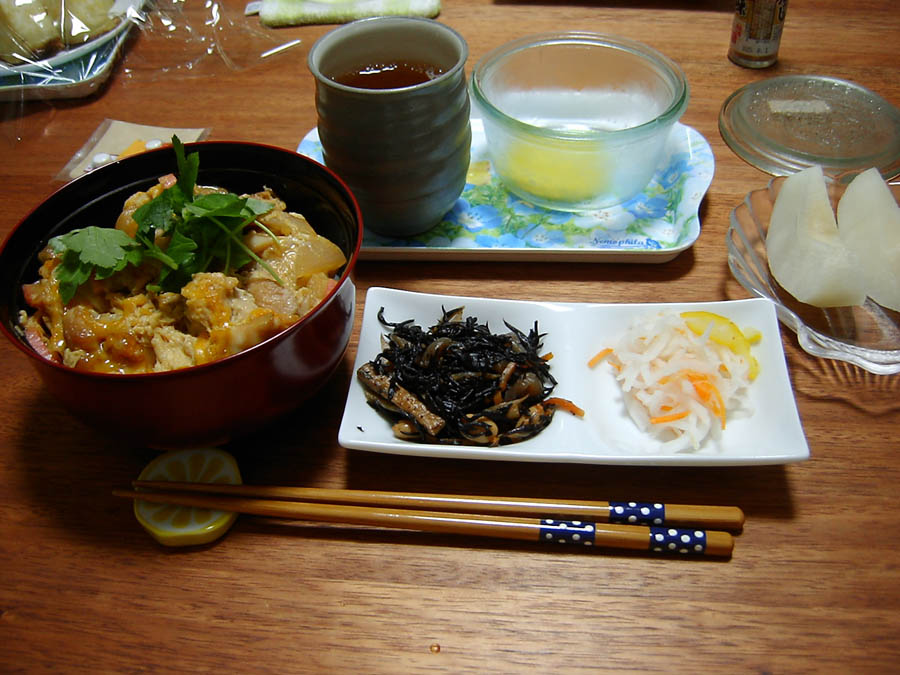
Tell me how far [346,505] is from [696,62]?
204 centimetres

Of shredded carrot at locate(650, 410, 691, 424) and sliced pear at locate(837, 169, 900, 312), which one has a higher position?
sliced pear at locate(837, 169, 900, 312)

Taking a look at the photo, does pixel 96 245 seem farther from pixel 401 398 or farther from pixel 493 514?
pixel 493 514

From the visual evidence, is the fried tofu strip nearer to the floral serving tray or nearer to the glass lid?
the floral serving tray

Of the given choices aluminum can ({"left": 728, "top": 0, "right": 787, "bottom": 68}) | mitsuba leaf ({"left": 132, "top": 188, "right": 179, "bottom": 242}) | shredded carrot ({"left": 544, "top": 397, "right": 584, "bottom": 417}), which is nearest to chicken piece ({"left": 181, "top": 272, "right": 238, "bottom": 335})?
mitsuba leaf ({"left": 132, "top": 188, "right": 179, "bottom": 242})

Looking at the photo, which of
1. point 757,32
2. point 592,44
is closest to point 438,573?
point 592,44

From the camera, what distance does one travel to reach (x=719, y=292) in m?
1.59

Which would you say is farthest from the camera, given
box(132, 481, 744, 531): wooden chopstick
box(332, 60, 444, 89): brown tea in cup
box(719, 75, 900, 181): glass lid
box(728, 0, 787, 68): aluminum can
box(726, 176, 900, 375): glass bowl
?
box(728, 0, 787, 68): aluminum can

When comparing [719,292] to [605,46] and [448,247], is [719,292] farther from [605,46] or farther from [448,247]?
[605,46]

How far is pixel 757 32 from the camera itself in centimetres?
222

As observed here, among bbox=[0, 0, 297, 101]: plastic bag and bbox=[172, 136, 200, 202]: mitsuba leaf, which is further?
bbox=[0, 0, 297, 101]: plastic bag

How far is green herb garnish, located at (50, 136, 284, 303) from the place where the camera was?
118 centimetres

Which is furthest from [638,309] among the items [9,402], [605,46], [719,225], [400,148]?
Answer: [9,402]

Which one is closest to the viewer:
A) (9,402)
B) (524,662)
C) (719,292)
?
(524,662)

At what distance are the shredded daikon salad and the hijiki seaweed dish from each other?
13 cm
